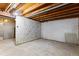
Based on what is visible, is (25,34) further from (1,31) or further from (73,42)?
(73,42)

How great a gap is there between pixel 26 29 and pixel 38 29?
4.93ft

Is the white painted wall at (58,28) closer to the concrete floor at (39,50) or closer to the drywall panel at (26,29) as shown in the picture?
the drywall panel at (26,29)

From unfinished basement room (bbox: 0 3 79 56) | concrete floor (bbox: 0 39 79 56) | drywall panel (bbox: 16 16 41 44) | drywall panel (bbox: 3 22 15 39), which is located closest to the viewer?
concrete floor (bbox: 0 39 79 56)

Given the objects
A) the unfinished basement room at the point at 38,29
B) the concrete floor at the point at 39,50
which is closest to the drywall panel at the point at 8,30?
the unfinished basement room at the point at 38,29

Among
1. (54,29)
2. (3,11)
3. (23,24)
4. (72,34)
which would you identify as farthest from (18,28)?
(72,34)

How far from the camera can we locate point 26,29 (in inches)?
191

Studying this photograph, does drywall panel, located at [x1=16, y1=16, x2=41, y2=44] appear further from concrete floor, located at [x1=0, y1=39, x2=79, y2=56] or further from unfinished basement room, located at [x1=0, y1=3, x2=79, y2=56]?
concrete floor, located at [x1=0, y1=39, x2=79, y2=56]

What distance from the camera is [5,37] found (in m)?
6.21

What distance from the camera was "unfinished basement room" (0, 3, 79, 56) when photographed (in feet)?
11.1

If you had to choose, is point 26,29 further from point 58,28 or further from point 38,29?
point 58,28

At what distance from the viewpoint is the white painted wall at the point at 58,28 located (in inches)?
168

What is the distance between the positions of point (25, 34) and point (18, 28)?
28.7 inches

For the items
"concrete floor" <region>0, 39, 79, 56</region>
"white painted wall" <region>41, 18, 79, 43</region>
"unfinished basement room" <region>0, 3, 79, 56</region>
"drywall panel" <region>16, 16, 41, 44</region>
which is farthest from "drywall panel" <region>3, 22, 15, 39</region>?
"concrete floor" <region>0, 39, 79, 56</region>

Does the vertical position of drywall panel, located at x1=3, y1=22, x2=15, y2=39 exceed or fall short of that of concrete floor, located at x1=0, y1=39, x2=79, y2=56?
it exceeds it
